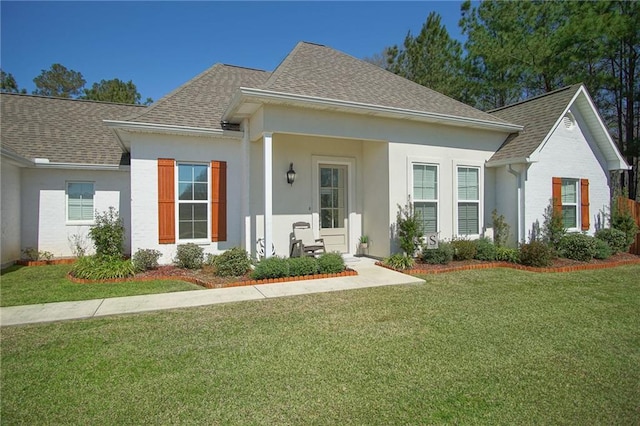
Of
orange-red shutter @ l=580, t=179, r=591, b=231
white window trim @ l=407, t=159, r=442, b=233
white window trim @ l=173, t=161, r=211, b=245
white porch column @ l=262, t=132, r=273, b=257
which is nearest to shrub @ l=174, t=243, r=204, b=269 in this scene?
white window trim @ l=173, t=161, r=211, b=245

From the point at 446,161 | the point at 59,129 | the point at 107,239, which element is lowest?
the point at 107,239

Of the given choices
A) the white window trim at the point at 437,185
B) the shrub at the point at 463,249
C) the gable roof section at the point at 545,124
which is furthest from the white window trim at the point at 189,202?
the gable roof section at the point at 545,124

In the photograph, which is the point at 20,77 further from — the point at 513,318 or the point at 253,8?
the point at 513,318

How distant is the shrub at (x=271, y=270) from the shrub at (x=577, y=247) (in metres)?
8.17

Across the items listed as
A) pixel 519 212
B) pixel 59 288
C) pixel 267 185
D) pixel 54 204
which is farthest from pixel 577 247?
pixel 54 204

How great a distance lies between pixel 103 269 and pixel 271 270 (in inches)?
150

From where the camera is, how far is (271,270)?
7344mm

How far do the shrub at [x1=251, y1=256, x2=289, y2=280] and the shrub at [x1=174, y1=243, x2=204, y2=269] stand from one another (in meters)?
1.99

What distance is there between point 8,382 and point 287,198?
676cm

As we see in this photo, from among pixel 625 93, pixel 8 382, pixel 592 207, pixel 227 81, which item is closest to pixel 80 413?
pixel 8 382

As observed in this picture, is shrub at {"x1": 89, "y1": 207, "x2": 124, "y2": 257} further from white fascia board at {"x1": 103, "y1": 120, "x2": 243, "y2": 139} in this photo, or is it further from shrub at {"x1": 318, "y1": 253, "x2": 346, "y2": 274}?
shrub at {"x1": 318, "y1": 253, "x2": 346, "y2": 274}

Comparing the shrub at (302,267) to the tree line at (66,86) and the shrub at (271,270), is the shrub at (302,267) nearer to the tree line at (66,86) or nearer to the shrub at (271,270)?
the shrub at (271,270)

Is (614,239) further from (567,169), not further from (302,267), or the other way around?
(302,267)

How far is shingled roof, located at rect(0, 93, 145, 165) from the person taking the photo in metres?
10.7
